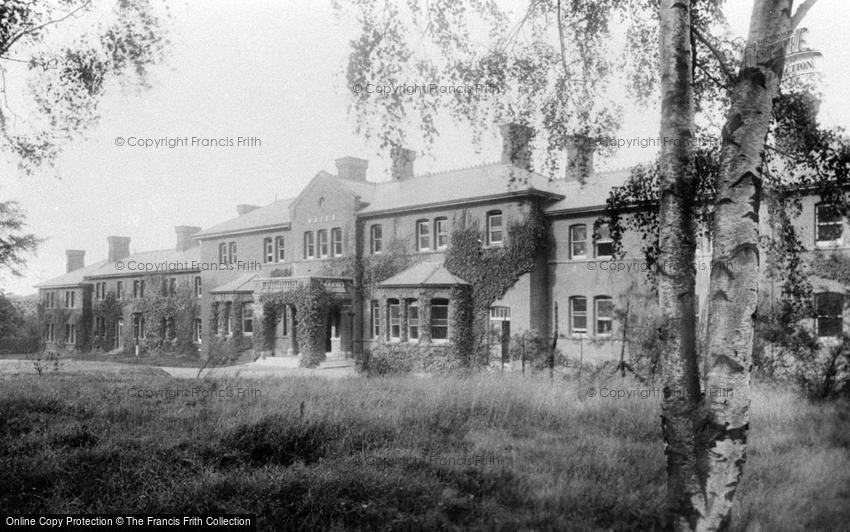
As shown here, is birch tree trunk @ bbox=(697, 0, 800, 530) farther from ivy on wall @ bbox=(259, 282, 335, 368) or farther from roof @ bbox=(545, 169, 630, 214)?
ivy on wall @ bbox=(259, 282, 335, 368)

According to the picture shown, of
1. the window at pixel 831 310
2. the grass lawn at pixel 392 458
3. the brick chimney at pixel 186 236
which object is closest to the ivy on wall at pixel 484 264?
the window at pixel 831 310

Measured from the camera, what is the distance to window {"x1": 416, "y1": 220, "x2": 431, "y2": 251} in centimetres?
3081

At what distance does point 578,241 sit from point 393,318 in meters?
9.06

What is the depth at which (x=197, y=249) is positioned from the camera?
49.0 meters

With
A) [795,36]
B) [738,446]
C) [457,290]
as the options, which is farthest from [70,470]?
[457,290]

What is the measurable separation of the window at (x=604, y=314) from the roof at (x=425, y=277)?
599cm

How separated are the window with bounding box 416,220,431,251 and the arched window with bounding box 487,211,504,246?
3.52 meters

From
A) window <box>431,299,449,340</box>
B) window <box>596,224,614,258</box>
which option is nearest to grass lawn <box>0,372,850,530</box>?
window <box>596,224,614,258</box>

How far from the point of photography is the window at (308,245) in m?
35.7

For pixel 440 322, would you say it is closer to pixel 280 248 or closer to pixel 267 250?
pixel 280 248

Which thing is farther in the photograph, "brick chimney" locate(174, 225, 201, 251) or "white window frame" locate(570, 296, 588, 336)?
"brick chimney" locate(174, 225, 201, 251)

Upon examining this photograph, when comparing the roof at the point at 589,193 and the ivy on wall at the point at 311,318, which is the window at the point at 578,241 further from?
the ivy on wall at the point at 311,318

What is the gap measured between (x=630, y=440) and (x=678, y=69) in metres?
Answer: 6.95

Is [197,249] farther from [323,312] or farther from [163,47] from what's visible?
[163,47]
